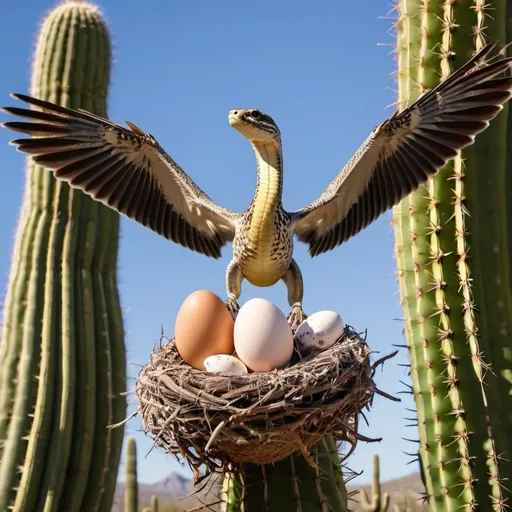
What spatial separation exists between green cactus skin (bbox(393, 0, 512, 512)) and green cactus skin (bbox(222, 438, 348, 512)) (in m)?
0.51

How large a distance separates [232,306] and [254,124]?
0.80 metres

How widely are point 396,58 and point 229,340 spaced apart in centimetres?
173

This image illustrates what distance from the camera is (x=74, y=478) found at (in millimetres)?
6816

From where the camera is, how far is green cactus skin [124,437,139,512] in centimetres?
907

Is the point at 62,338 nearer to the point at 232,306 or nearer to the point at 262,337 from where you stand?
the point at 232,306

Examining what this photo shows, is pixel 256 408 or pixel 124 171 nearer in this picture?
pixel 256 408

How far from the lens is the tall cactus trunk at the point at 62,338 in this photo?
6.75 meters

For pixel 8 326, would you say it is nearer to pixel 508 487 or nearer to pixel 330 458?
pixel 330 458

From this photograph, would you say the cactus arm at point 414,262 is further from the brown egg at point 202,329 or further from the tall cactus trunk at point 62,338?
the tall cactus trunk at point 62,338

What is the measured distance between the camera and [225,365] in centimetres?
368

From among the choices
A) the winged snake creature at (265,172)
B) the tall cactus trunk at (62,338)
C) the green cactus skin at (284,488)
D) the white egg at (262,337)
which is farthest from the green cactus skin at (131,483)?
the white egg at (262,337)

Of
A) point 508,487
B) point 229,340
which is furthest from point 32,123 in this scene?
point 508,487

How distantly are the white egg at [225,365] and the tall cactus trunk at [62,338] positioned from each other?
3352mm

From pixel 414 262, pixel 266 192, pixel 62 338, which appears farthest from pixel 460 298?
pixel 62 338
